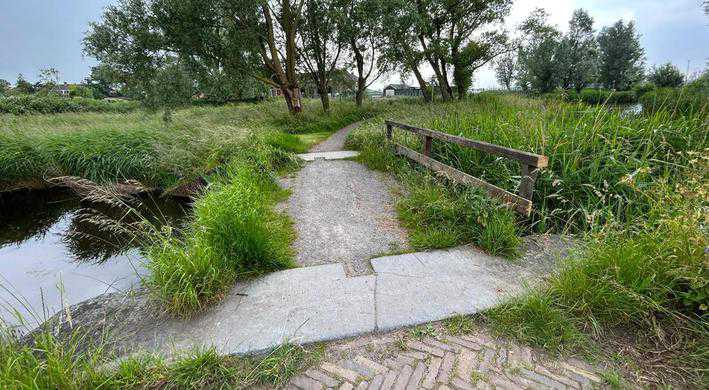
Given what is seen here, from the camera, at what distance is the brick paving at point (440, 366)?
5.08 feet

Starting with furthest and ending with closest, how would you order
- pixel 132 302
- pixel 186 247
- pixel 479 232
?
pixel 479 232
pixel 186 247
pixel 132 302

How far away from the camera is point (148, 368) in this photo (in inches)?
63.4

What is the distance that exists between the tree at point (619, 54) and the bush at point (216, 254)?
39.5 metres

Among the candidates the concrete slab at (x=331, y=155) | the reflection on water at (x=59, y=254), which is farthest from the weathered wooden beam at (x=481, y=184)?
the reflection on water at (x=59, y=254)

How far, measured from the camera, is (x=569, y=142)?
11.6 ft

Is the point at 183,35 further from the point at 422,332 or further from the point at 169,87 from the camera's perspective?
the point at 422,332

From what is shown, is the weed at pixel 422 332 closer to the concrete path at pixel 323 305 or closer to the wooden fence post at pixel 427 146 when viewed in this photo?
the concrete path at pixel 323 305

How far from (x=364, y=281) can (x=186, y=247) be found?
1.57m

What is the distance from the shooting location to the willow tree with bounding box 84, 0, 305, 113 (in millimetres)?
8875

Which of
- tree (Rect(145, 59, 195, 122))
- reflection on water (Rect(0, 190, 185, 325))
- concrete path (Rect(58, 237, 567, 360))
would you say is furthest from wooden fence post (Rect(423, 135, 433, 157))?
tree (Rect(145, 59, 195, 122))

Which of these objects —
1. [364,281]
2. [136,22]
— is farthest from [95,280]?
[136,22]

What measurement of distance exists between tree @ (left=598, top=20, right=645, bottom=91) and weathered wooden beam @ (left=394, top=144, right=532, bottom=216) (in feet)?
121

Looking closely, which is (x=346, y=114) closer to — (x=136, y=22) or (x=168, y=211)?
(x=136, y=22)

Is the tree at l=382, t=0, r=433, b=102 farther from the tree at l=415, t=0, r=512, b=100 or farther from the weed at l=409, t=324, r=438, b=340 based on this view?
the weed at l=409, t=324, r=438, b=340
